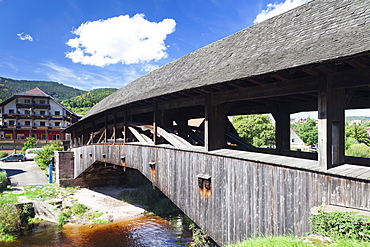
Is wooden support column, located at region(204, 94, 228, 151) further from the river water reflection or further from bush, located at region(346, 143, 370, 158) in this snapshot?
bush, located at region(346, 143, 370, 158)

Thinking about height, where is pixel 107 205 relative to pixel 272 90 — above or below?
below

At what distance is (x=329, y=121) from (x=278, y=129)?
18.0ft

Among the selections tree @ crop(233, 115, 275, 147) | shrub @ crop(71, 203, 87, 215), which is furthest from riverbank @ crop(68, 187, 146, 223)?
tree @ crop(233, 115, 275, 147)

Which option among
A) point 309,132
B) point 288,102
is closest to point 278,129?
point 288,102

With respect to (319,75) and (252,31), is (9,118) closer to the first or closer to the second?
(252,31)

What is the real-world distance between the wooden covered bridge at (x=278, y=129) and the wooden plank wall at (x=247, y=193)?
21 millimetres

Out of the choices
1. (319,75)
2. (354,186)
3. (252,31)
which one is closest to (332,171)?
(354,186)

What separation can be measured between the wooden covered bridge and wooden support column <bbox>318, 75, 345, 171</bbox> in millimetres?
20

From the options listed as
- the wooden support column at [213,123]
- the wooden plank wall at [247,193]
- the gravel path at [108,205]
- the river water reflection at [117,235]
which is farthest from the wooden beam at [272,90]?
the gravel path at [108,205]

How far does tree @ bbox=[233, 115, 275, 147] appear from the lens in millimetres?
30797

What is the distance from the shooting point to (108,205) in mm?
19188

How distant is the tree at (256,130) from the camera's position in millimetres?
30797

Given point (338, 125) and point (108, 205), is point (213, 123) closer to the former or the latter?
point (338, 125)

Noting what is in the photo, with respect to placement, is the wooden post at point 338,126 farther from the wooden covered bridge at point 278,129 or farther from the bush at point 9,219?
the bush at point 9,219
